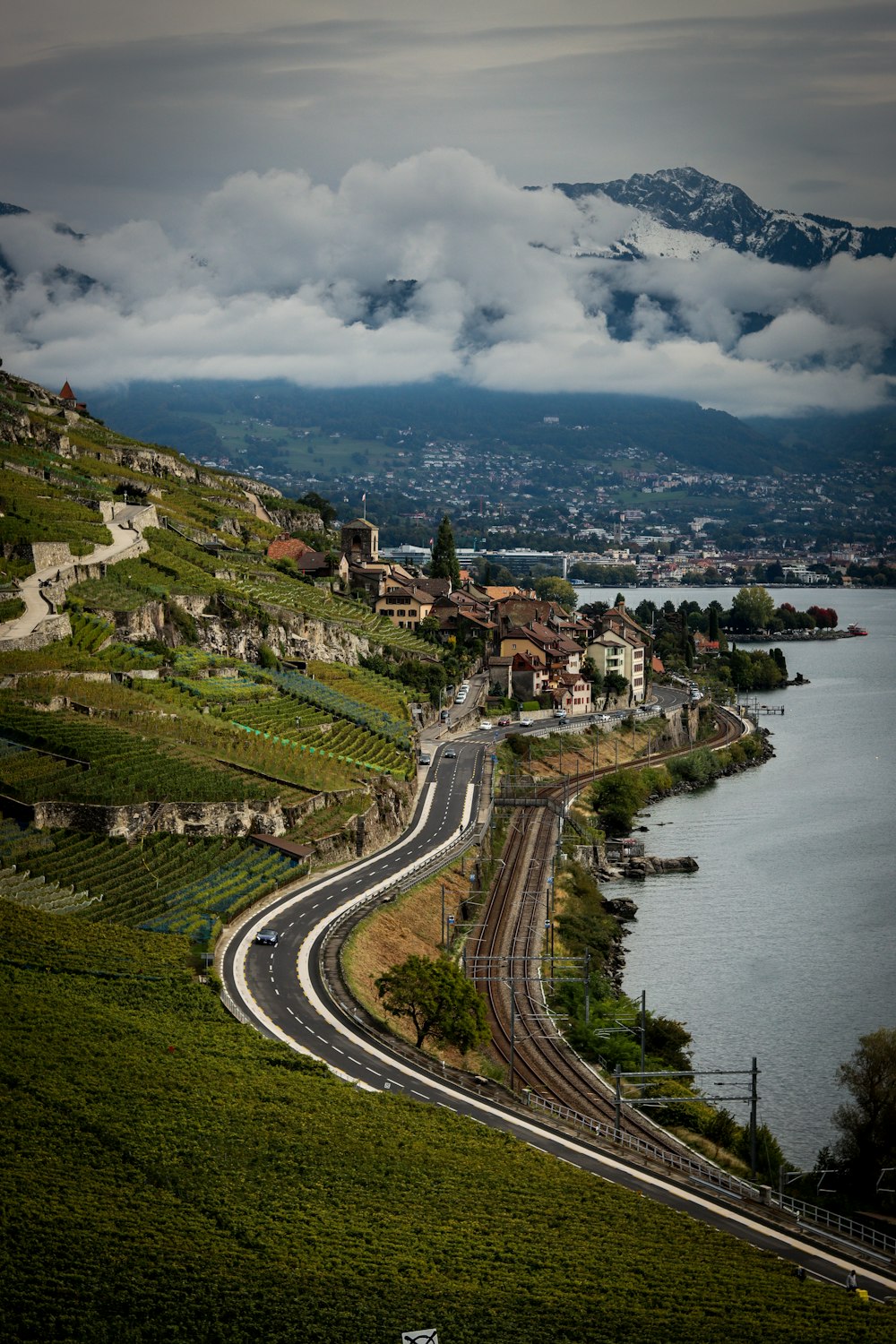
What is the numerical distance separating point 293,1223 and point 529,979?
2096 cm

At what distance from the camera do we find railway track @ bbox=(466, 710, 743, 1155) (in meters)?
40.1

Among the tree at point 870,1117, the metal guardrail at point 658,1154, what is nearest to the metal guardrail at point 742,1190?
the metal guardrail at point 658,1154

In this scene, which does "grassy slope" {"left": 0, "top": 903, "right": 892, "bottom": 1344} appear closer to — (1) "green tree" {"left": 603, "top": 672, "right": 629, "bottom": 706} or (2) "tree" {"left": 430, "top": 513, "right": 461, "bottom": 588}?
(1) "green tree" {"left": 603, "top": 672, "right": 629, "bottom": 706}

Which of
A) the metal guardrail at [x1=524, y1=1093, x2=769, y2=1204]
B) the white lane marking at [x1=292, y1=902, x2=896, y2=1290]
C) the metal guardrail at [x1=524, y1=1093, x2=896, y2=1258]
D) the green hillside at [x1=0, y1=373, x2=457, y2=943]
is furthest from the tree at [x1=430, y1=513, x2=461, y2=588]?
the metal guardrail at [x1=524, y1=1093, x2=896, y2=1258]

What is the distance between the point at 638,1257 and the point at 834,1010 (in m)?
24.6

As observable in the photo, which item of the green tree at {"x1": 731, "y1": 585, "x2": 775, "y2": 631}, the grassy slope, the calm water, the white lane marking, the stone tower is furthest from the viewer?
the green tree at {"x1": 731, "y1": 585, "x2": 775, "y2": 631}

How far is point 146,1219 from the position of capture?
2775 cm

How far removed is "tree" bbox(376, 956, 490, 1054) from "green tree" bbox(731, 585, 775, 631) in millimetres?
144870

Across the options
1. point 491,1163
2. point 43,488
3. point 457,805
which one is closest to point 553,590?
point 43,488

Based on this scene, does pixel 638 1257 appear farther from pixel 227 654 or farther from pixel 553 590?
pixel 553 590

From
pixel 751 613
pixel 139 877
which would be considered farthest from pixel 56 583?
pixel 751 613

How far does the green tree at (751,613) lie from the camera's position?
18175 cm

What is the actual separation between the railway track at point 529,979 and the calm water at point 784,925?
13.0 feet

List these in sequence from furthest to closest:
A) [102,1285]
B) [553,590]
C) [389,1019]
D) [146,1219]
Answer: [553,590], [389,1019], [146,1219], [102,1285]
